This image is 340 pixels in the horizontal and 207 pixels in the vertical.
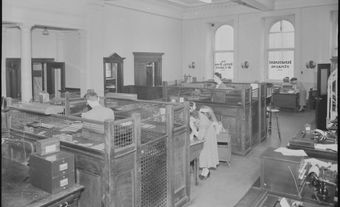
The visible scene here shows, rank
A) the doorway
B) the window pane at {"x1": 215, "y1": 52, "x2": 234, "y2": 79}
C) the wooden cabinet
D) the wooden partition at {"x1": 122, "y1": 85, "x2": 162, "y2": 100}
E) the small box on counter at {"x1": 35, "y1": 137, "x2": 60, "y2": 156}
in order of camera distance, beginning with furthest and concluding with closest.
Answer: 1. the window pane at {"x1": 215, "y1": 52, "x2": 234, "y2": 79}
2. the doorway
3. the wooden partition at {"x1": 122, "y1": 85, "x2": 162, "y2": 100}
4. the wooden cabinet
5. the small box on counter at {"x1": 35, "y1": 137, "x2": 60, "y2": 156}

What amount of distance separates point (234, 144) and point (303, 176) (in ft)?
15.7

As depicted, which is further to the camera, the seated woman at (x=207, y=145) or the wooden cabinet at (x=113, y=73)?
the wooden cabinet at (x=113, y=73)

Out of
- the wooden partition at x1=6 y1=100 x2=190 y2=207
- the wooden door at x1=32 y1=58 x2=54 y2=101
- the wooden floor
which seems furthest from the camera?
the wooden door at x1=32 y1=58 x2=54 y2=101

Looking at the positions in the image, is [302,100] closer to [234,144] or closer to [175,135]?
[234,144]

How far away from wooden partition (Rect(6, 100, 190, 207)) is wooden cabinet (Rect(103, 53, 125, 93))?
7369mm

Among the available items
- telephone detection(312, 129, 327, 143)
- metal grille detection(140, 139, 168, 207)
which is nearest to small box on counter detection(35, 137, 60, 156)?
metal grille detection(140, 139, 168, 207)

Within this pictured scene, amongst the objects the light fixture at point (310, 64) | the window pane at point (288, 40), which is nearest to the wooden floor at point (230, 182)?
the light fixture at point (310, 64)

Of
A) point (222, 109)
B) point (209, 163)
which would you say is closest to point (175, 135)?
point (209, 163)

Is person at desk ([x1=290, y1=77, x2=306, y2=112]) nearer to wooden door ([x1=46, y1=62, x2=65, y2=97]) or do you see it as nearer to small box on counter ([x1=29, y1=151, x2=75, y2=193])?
wooden door ([x1=46, y1=62, x2=65, y2=97])

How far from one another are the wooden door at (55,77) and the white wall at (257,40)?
263 inches

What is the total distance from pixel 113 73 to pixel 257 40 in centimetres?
654

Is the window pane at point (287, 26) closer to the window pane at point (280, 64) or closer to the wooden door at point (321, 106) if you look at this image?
the window pane at point (280, 64)

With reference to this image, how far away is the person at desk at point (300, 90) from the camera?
1412cm

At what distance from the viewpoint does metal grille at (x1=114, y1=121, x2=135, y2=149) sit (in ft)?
12.7
